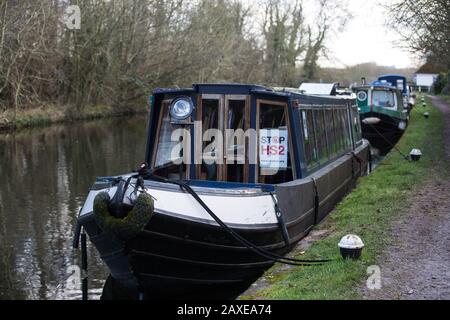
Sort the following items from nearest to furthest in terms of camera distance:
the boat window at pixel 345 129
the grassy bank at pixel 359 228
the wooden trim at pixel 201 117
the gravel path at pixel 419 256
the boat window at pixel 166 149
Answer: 1. the gravel path at pixel 419 256
2. the grassy bank at pixel 359 228
3. the wooden trim at pixel 201 117
4. the boat window at pixel 166 149
5. the boat window at pixel 345 129

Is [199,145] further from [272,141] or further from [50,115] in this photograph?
[50,115]

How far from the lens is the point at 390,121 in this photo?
24672 mm

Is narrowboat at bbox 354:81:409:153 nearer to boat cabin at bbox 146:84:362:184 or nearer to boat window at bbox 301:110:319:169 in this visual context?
boat window at bbox 301:110:319:169

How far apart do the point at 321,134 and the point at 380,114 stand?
15.1 meters

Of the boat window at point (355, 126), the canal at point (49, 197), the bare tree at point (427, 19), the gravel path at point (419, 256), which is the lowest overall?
the canal at point (49, 197)

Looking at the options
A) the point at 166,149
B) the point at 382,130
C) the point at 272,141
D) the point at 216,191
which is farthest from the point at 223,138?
the point at 382,130

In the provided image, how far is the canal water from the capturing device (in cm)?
759

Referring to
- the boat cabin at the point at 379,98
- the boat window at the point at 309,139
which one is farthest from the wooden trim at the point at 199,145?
the boat cabin at the point at 379,98

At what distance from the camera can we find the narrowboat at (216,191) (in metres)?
6.16
